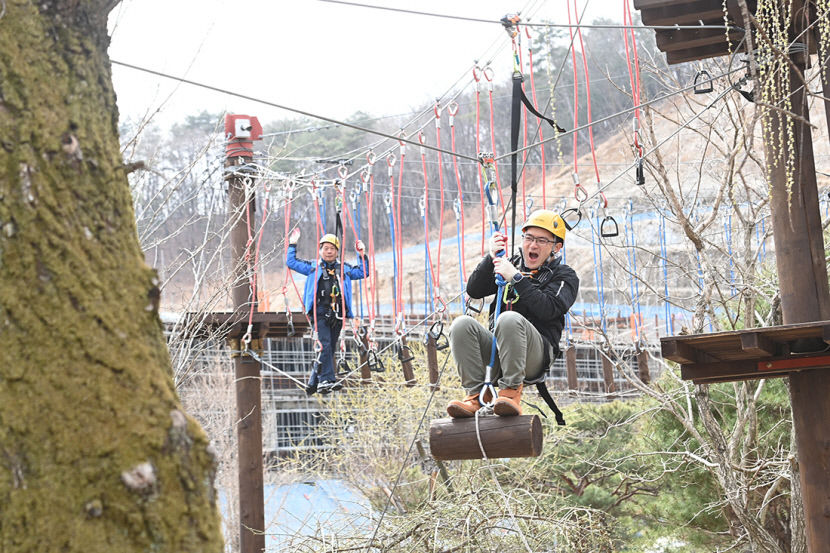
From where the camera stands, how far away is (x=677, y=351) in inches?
220

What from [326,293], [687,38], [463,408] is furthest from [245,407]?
[687,38]

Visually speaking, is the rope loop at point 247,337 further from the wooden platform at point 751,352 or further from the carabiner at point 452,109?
the wooden platform at point 751,352

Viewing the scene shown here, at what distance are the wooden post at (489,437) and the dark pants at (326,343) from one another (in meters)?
4.46

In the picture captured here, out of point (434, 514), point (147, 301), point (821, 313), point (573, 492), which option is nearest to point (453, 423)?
point (821, 313)

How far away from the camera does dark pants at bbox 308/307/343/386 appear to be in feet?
31.6

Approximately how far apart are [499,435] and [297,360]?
19812mm

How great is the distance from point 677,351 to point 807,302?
2.72 ft

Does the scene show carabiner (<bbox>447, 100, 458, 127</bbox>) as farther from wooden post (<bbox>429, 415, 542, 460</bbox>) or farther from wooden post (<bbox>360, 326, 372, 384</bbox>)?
wooden post (<bbox>429, 415, 542, 460</bbox>)

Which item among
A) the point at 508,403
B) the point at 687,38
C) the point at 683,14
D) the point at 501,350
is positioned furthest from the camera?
the point at 687,38

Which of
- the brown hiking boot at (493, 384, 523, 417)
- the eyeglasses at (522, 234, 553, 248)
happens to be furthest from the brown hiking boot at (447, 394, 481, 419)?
the eyeglasses at (522, 234, 553, 248)

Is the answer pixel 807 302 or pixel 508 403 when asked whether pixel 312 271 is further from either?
pixel 807 302

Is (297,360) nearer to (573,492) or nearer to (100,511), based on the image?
(573,492)

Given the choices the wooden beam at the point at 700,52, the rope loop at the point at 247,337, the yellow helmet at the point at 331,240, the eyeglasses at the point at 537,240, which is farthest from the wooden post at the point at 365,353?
the wooden beam at the point at 700,52

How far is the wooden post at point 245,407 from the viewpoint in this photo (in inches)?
379
